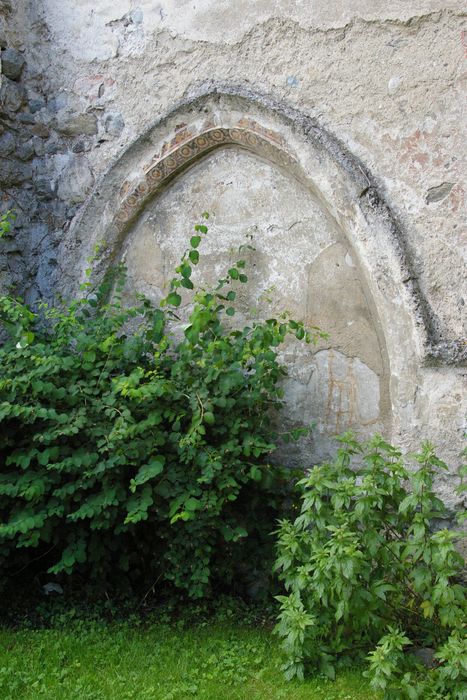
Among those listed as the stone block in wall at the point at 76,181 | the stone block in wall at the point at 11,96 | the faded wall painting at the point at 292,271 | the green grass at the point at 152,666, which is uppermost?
the stone block in wall at the point at 11,96

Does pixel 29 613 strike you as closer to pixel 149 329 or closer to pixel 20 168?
pixel 149 329

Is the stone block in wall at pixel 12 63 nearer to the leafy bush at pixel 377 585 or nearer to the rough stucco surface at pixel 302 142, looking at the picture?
the rough stucco surface at pixel 302 142

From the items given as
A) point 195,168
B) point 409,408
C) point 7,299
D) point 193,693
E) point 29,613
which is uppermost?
point 195,168

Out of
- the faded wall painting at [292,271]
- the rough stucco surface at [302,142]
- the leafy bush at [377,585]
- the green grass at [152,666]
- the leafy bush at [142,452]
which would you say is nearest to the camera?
the leafy bush at [377,585]

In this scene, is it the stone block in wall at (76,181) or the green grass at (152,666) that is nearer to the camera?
the green grass at (152,666)

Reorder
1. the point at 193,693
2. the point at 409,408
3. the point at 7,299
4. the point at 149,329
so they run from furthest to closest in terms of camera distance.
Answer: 1. the point at 149,329
2. the point at 7,299
3. the point at 409,408
4. the point at 193,693

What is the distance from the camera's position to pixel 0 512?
4016 millimetres

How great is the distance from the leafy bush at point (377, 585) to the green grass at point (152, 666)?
0.13m

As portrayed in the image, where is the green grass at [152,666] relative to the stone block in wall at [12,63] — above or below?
below

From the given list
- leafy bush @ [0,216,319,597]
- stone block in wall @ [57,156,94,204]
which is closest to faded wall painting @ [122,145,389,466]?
leafy bush @ [0,216,319,597]

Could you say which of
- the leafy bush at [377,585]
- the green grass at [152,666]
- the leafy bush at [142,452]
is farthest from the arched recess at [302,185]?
the green grass at [152,666]

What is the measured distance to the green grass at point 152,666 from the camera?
10.7 ft

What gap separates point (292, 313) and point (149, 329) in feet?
2.56

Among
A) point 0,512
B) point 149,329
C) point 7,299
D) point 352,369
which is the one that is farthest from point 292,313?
point 0,512
